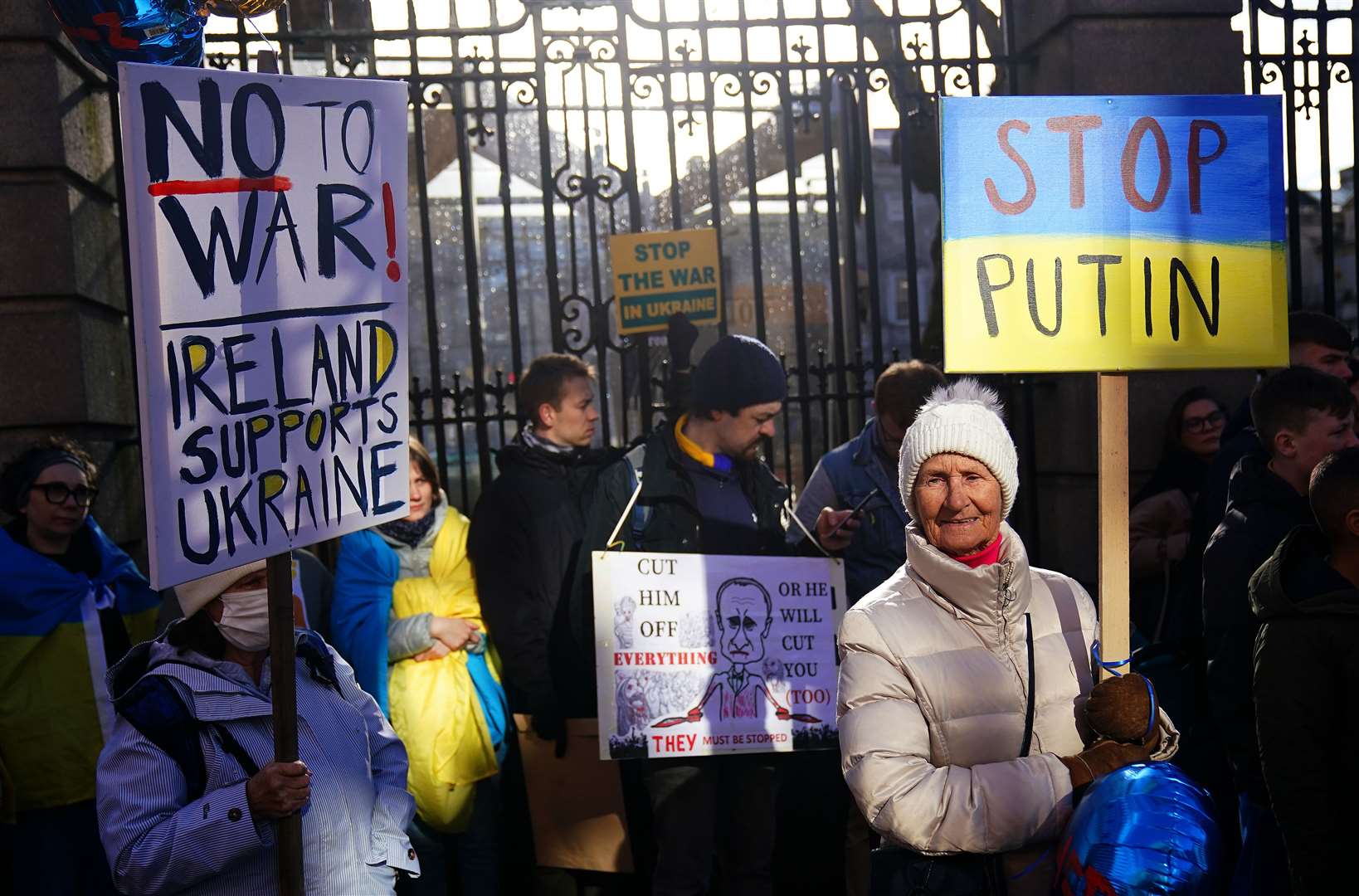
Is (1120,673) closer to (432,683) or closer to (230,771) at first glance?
(230,771)

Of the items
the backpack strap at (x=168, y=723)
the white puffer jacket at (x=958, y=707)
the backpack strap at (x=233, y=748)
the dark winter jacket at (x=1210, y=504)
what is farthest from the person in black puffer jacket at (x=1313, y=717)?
the backpack strap at (x=168, y=723)

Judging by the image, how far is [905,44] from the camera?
6453 millimetres

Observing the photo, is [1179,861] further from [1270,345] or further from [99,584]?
[99,584]

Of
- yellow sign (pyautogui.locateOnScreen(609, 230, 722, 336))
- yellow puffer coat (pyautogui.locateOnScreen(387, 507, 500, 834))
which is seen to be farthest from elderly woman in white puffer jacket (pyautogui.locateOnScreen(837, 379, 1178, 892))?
yellow sign (pyautogui.locateOnScreen(609, 230, 722, 336))

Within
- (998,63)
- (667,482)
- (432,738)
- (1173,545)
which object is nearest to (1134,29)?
(998,63)

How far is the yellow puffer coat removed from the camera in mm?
4781

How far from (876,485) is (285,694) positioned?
2628 mm

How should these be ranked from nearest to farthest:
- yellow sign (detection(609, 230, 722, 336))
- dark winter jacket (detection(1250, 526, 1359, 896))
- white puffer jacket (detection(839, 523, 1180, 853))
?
white puffer jacket (detection(839, 523, 1180, 853)), dark winter jacket (detection(1250, 526, 1359, 896)), yellow sign (detection(609, 230, 722, 336))

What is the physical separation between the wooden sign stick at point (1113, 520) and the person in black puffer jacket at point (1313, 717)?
49 cm

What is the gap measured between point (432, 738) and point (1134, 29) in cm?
430

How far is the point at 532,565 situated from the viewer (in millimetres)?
4770

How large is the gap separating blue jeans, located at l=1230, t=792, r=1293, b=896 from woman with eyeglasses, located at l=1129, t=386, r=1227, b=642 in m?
1.26

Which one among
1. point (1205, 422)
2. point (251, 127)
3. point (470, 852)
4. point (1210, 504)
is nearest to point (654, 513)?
point (470, 852)

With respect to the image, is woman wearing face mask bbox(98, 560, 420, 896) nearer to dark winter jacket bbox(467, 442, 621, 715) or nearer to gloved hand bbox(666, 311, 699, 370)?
dark winter jacket bbox(467, 442, 621, 715)
